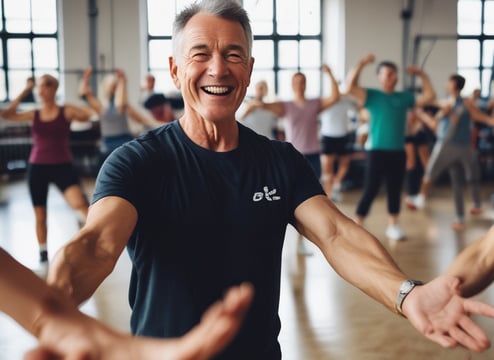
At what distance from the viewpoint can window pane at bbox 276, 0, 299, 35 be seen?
11812 mm

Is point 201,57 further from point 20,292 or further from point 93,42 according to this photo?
point 93,42

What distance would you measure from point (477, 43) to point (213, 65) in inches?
453

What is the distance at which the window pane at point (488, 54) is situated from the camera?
12.1 m

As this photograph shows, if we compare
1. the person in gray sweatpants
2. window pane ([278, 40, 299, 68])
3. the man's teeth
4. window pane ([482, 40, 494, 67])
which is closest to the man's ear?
the man's teeth

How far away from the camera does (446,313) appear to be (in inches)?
52.5

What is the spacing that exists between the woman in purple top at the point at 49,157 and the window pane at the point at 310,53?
7.37 m

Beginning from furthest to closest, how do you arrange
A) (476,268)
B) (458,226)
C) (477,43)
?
1. (477,43)
2. (458,226)
3. (476,268)

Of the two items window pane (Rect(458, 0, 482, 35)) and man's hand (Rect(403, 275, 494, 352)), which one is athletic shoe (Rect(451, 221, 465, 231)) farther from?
window pane (Rect(458, 0, 482, 35))

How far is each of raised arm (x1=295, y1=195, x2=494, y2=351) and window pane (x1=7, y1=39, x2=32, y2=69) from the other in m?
10.5

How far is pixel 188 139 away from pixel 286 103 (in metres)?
4.32

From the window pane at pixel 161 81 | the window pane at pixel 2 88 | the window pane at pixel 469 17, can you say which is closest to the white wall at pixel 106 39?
the window pane at pixel 161 81

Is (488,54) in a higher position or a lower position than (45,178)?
higher

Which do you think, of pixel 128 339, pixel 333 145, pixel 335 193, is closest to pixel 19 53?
pixel 333 145

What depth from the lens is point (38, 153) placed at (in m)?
5.00
